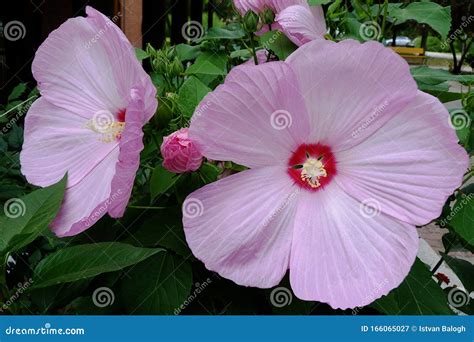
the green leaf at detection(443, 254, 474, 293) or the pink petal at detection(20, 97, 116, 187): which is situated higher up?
the pink petal at detection(20, 97, 116, 187)

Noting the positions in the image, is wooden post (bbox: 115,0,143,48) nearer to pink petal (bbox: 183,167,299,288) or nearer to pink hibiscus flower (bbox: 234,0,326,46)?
pink hibiscus flower (bbox: 234,0,326,46)

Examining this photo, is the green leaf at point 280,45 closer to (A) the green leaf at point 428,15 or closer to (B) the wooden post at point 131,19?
(A) the green leaf at point 428,15

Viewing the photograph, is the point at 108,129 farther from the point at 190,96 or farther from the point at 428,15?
the point at 428,15

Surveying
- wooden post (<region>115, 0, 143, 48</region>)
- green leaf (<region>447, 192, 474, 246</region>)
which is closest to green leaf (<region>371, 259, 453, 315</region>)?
green leaf (<region>447, 192, 474, 246</region>)

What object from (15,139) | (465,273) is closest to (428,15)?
(465,273)

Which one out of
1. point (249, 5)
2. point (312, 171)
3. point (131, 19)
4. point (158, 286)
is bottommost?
point (131, 19)

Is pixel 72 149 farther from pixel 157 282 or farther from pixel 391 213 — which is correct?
pixel 391 213

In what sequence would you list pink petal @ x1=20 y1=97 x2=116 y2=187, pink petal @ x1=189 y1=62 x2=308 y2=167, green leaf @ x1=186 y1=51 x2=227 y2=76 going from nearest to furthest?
1. pink petal @ x1=189 y1=62 x2=308 y2=167
2. pink petal @ x1=20 y1=97 x2=116 y2=187
3. green leaf @ x1=186 y1=51 x2=227 y2=76
